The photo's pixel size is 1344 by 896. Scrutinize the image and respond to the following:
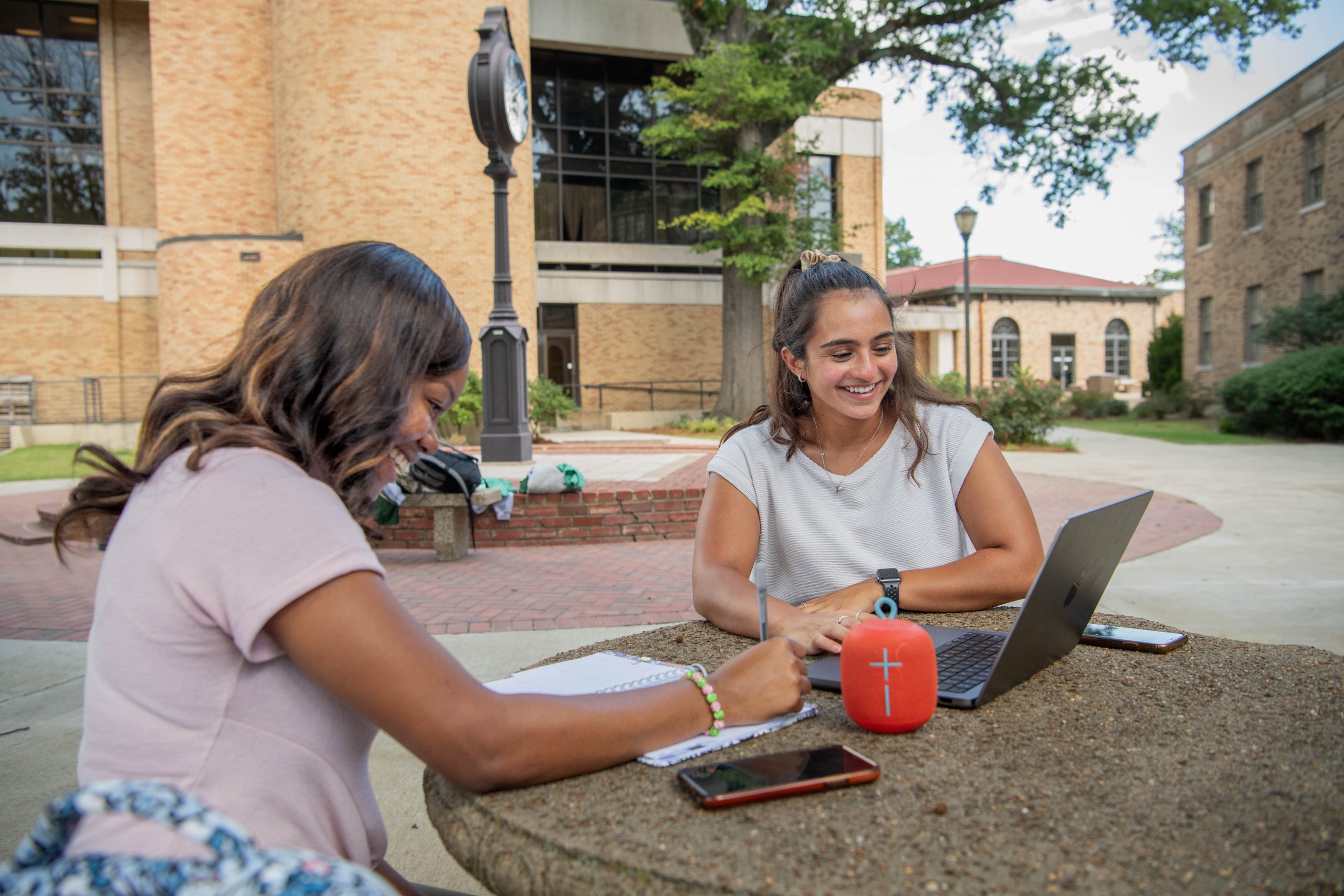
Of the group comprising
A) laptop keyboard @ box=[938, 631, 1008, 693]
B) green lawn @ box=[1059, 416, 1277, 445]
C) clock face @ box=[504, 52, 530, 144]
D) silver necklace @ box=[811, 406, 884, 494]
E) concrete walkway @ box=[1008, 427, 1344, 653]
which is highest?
clock face @ box=[504, 52, 530, 144]

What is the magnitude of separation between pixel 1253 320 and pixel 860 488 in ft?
88.5

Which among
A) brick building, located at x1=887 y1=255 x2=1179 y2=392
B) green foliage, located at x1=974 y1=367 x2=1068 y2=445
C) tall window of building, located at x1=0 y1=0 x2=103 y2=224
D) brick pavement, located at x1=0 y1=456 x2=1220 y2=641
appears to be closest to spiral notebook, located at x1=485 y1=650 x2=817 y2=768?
brick pavement, located at x1=0 y1=456 x2=1220 y2=641

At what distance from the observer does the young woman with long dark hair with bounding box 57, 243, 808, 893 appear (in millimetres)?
1081

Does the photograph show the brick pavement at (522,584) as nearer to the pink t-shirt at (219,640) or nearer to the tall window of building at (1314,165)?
the pink t-shirt at (219,640)

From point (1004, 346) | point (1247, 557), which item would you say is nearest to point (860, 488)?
point (1247, 557)

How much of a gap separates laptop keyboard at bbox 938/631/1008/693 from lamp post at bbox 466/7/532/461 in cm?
866

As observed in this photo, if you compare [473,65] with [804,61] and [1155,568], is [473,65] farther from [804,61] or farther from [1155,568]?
[804,61]

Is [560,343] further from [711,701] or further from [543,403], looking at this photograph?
[711,701]

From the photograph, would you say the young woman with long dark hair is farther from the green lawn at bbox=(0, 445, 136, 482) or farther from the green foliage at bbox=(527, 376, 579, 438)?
the green foliage at bbox=(527, 376, 579, 438)

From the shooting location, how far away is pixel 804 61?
17969 mm

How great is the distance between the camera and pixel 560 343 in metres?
24.3

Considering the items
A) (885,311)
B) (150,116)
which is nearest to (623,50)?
(150,116)

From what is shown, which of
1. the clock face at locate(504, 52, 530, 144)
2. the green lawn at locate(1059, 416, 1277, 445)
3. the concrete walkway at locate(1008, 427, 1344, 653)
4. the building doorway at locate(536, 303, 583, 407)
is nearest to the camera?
the concrete walkway at locate(1008, 427, 1344, 653)

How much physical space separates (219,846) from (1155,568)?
6.21 metres
